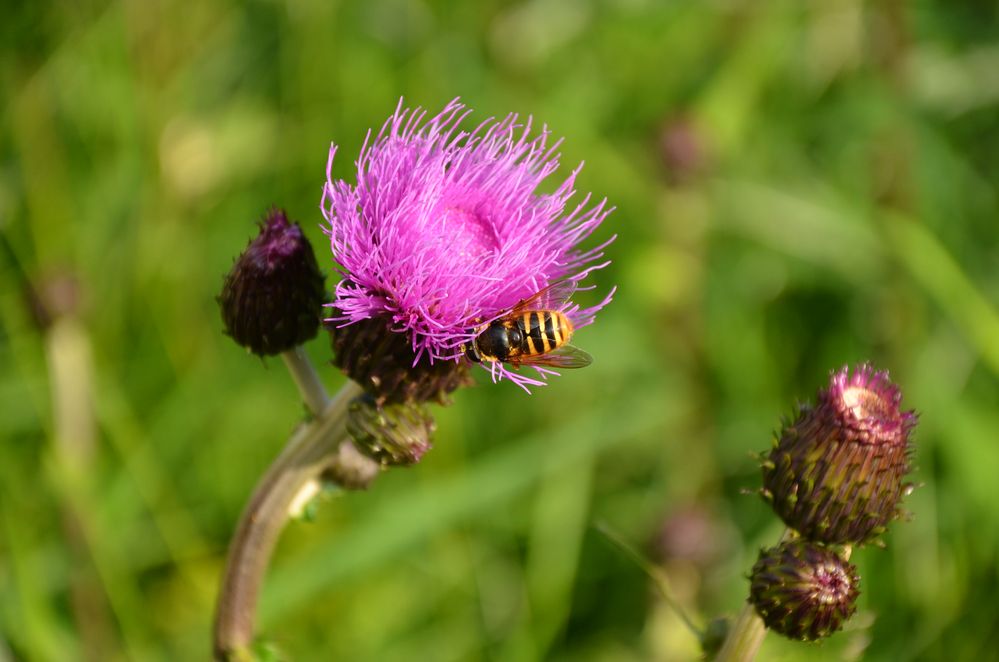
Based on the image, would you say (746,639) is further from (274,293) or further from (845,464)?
(274,293)

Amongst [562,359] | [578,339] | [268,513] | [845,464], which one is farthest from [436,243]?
[578,339]

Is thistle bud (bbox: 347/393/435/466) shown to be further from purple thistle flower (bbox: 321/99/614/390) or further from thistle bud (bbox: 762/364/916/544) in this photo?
thistle bud (bbox: 762/364/916/544)

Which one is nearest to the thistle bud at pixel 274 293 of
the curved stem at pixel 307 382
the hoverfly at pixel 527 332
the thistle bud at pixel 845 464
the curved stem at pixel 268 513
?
the curved stem at pixel 307 382

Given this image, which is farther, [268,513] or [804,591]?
[268,513]

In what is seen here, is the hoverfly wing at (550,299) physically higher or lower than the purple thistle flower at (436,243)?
lower

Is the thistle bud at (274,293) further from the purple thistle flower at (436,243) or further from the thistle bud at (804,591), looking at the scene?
the thistle bud at (804,591)

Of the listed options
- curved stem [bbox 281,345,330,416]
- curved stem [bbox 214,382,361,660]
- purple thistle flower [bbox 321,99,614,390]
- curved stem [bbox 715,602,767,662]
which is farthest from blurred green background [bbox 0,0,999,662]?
purple thistle flower [bbox 321,99,614,390]

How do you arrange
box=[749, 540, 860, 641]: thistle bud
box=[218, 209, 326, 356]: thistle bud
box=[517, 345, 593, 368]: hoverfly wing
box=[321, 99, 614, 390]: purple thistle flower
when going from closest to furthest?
box=[749, 540, 860, 641]: thistle bud < box=[321, 99, 614, 390]: purple thistle flower < box=[218, 209, 326, 356]: thistle bud < box=[517, 345, 593, 368]: hoverfly wing
